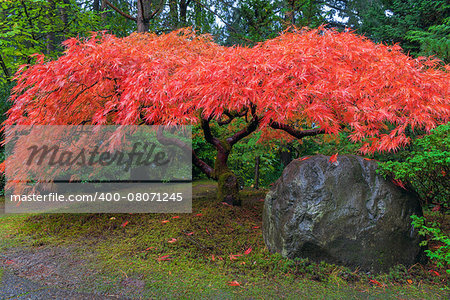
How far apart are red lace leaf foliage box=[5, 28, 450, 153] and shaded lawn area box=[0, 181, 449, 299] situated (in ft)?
3.94

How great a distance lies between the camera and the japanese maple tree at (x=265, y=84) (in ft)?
7.93

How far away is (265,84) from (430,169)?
1.56 m

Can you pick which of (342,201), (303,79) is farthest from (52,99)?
(342,201)

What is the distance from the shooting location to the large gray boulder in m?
2.48

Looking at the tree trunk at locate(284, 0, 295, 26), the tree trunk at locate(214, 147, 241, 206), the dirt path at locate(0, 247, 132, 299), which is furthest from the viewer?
the tree trunk at locate(284, 0, 295, 26)

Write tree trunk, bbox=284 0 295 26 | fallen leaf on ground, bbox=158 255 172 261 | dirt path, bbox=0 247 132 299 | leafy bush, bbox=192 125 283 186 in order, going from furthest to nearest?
tree trunk, bbox=284 0 295 26, leafy bush, bbox=192 125 283 186, fallen leaf on ground, bbox=158 255 172 261, dirt path, bbox=0 247 132 299

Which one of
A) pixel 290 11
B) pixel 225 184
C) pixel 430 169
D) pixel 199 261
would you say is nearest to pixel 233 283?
pixel 199 261

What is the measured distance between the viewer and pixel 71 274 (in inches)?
98.5

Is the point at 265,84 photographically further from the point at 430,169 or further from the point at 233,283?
the point at 233,283

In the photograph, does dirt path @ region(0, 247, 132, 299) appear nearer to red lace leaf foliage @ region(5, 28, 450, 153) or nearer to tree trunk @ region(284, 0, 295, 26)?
A: red lace leaf foliage @ region(5, 28, 450, 153)

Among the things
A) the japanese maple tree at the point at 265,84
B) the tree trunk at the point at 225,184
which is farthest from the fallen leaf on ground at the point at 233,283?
the tree trunk at the point at 225,184

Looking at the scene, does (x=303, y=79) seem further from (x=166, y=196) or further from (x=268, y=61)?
(x=166, y=196)

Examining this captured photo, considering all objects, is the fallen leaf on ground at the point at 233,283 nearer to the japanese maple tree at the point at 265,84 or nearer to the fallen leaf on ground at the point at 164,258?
the fallen leaf on ground at the point at 164,258

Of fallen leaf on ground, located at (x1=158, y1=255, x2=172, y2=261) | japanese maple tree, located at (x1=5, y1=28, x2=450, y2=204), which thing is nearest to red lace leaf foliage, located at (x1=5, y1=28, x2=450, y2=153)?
japanese maple tree, located at (x1=5, y1=28, x2=450, y2=204)
